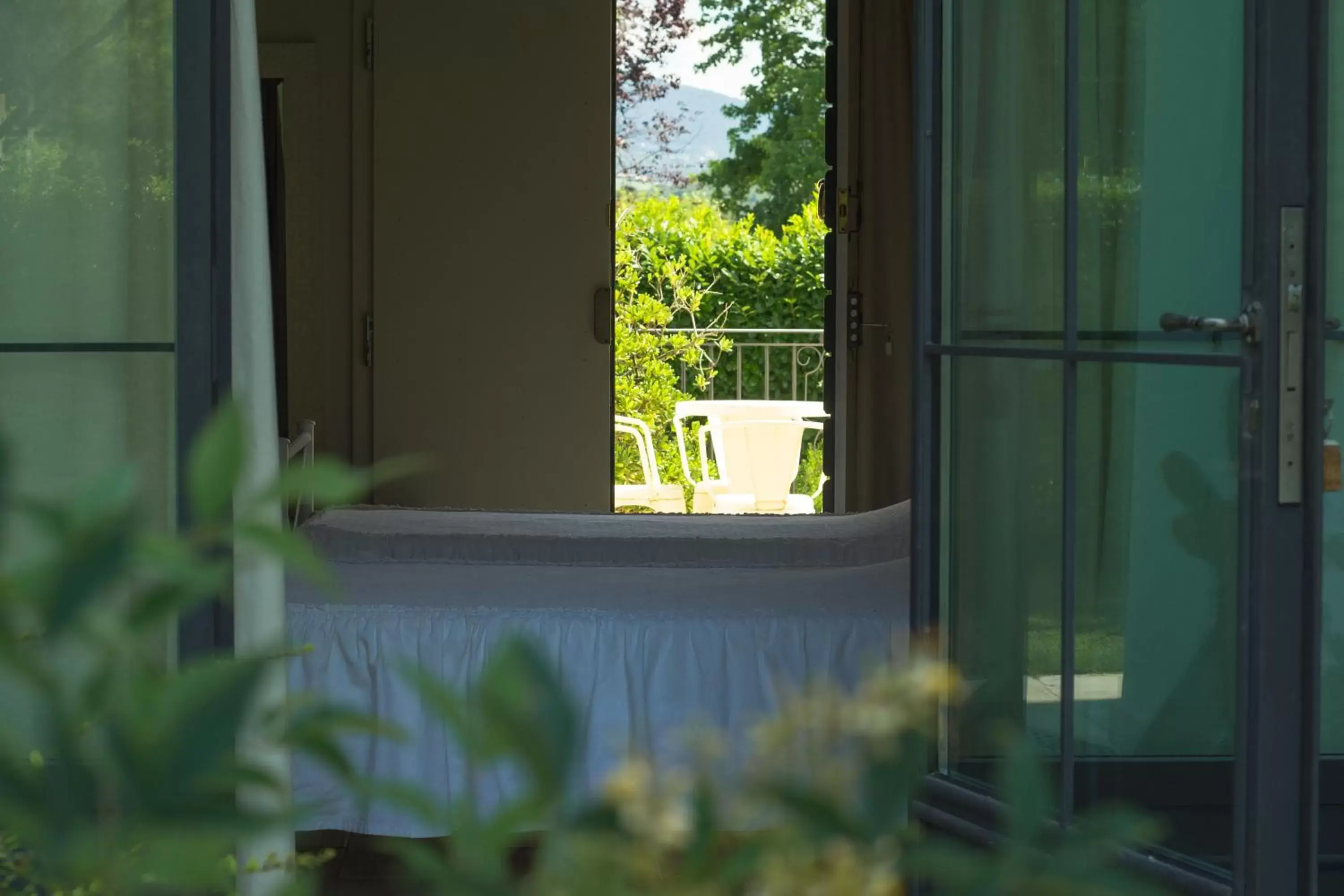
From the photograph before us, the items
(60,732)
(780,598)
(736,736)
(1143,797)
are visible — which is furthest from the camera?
(780,598)

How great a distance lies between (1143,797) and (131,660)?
1.93 meters

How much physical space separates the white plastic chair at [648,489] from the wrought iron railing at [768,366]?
1.50 meters

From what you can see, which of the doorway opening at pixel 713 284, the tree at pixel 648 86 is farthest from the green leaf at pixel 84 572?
the tree at pixel 648 86

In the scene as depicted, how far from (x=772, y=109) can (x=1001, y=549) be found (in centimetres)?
1239

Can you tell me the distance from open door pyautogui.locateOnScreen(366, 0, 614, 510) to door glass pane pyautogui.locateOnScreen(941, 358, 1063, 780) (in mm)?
3612

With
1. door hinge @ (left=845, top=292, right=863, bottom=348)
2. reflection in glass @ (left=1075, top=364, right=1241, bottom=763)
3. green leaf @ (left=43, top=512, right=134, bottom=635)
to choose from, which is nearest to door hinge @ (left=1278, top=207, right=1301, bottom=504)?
reflection in glass @ (left=1075, top=364, right=1241, bottom=763)

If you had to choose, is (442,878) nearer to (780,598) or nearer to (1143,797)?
(1143,797)

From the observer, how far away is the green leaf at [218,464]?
45 cm

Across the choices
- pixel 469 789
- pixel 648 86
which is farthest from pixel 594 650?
pixel 648 86

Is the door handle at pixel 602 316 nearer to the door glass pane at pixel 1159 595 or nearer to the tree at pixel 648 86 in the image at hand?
the door glass pane at pixel 1159 595

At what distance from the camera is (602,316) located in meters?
5.99

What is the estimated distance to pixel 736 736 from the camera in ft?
9.18

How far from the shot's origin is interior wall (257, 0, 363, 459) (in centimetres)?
584

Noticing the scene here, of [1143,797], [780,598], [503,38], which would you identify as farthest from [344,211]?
[1143,797]
